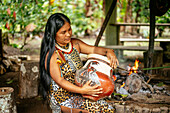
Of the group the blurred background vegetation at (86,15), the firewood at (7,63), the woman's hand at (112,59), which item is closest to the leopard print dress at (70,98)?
the woman's hand at (112,59)

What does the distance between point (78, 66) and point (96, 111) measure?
1.70ft

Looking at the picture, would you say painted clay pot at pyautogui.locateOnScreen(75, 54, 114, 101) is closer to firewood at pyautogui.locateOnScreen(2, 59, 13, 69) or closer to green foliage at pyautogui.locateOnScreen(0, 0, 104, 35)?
green foliage at pyautogui.locateOnScreen(0, 0, 104, 35)

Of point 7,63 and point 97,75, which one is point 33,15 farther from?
point 97,75

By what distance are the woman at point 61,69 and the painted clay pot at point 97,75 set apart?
57 millimetres

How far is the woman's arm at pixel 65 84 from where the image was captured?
2066 mm

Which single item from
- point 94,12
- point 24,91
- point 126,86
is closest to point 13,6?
point 24,91

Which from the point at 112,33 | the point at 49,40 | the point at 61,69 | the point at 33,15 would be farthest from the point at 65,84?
the point at 33,15

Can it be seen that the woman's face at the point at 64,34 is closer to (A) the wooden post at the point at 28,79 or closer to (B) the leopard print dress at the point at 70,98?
(B) the leopard print dress at the point at 70,98

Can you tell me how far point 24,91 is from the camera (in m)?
3.76

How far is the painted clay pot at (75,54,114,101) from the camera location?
2092 millimetres

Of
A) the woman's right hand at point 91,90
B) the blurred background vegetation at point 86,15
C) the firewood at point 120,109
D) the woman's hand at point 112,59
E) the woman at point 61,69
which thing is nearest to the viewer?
the woman's right hand at point 91,90

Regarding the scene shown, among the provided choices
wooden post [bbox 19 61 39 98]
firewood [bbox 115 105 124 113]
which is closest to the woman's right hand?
firewood [bbox 115 105 124 113]

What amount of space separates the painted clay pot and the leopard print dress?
0.50 feet

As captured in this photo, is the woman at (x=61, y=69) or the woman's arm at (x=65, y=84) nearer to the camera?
the woman's arm at (x=65, y=84)
